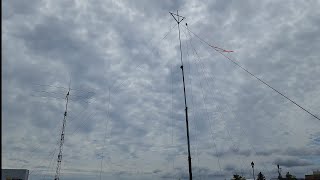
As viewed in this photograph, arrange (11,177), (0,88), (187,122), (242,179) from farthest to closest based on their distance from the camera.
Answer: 1. (11,177)
2. (242,179)
3. (187,122)
4. (0,88)

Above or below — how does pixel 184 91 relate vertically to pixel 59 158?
above

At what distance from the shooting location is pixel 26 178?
4774 inches

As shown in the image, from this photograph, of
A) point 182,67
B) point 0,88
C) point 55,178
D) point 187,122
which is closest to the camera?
point 0,88

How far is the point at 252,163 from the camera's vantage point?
243 ft

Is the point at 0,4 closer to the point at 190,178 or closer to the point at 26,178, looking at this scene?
the point at 190,178

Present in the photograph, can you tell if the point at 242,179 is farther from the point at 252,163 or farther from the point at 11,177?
the point at 11,177

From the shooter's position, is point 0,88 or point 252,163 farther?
point 252,163

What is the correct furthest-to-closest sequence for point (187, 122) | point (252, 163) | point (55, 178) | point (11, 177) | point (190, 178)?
1. point (11, 177)
2. point (252, 163)
3. point (55, 178)
4. point (187, 122)
5. point (190, 178)

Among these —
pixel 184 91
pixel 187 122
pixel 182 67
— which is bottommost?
pixel 187 122

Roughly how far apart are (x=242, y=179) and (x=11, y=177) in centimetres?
8794

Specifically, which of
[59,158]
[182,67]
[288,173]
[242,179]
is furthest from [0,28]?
[288,173]

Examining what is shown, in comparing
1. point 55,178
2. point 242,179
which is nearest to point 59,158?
point 55,178

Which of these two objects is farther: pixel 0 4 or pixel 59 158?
pixel 59 158

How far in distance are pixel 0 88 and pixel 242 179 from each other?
108 metres
